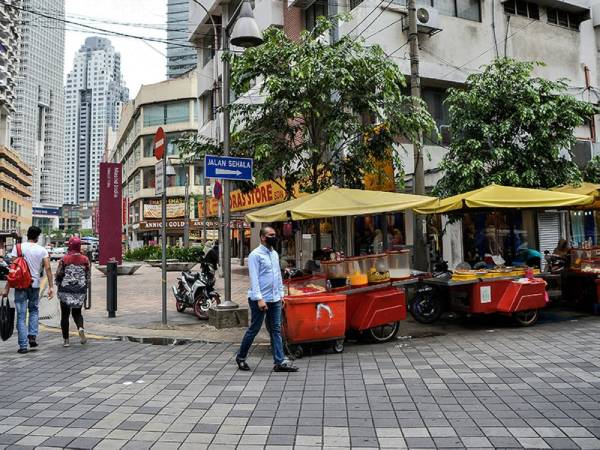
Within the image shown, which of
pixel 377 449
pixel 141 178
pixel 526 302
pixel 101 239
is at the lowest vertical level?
pixel 377 449

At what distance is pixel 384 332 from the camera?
26.0ft

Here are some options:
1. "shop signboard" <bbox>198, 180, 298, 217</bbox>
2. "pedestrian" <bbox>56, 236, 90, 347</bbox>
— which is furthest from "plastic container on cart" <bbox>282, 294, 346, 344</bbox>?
"shop signboard" <bbox>198, 180, 298, 217</bbox>

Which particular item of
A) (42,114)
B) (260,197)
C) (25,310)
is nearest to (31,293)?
(25,310)

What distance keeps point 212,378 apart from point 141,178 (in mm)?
55737

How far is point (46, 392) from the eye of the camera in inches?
206

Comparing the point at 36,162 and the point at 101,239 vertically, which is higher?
the point at 36,162

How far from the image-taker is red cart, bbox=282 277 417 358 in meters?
6.79

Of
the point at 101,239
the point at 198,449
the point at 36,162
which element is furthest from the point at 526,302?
the point at 36,162

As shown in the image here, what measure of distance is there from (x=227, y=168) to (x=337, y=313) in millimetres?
3319

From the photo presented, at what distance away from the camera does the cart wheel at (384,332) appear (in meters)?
7.77

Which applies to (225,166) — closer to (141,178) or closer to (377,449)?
(377,449)

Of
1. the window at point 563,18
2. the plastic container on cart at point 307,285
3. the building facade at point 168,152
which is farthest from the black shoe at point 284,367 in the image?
the building facade at point 168,152

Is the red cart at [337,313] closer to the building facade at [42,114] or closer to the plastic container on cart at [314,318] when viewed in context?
the plastic container on cart at [314,318]

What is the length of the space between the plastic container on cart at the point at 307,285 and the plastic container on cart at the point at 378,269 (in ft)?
2.70
